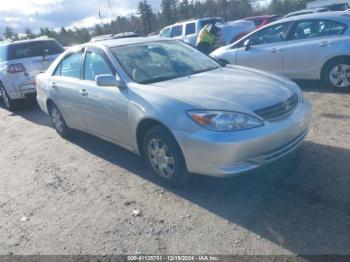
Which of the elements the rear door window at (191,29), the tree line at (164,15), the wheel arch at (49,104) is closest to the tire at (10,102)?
the wheel arch at (49,104)

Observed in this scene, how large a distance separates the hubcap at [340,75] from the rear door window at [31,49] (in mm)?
7009

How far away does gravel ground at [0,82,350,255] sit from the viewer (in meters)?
3.07

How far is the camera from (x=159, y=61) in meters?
4.62

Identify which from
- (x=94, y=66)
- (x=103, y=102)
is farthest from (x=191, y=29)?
(x=103, y=102)

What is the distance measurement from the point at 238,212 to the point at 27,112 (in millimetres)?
7728

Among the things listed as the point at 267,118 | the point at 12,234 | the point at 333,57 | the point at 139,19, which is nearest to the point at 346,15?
the point at 333,57

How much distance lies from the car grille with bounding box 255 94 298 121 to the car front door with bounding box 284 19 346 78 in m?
3.65

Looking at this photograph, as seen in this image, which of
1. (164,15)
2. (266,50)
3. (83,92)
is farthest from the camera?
(164,15)

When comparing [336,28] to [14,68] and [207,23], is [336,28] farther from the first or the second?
[207,23]

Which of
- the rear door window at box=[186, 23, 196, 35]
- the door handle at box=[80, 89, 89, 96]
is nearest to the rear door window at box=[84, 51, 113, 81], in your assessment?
the door handle at box=[80, 89, 89, 96]

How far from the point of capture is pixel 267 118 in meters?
3.53

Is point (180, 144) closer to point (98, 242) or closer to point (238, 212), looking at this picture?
point (238, 212)

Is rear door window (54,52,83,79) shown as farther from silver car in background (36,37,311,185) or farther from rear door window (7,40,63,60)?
rear door window (7,40,63,60)

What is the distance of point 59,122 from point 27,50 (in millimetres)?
4091
